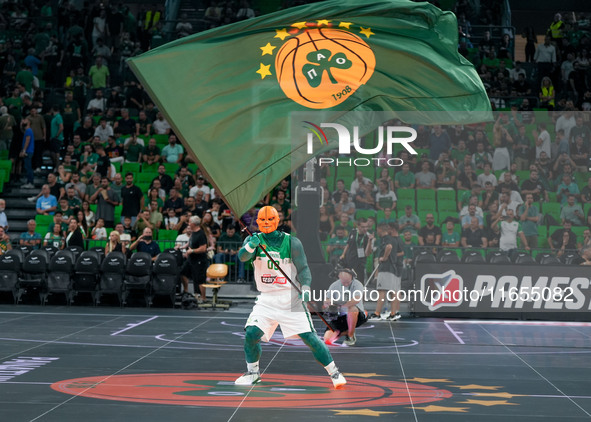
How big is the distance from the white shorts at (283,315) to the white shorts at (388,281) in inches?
322

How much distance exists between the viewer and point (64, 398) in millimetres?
9836

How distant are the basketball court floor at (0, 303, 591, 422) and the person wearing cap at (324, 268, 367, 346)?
0.33 metres

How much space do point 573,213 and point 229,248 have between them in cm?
867

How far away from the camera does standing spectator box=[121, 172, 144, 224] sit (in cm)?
2291

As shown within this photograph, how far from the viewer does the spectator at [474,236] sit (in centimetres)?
2064

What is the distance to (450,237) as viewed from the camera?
68.0 feet

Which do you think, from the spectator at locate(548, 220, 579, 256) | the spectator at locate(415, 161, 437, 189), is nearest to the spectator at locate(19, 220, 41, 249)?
the spectator at locate(415, 161, 437, 189)

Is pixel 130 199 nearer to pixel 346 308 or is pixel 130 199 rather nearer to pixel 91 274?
pixel 91 274

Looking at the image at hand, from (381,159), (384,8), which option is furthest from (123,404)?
(381,159)

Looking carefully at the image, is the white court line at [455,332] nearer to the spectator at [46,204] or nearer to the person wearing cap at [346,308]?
the person wearing cap at [346,308]

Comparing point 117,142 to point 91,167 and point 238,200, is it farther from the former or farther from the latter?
point 238,200

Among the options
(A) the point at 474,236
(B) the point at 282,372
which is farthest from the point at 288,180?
(B) the point at 282,372

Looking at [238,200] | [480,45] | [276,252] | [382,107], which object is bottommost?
[276,252]

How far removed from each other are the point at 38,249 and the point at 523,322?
11.7 metres
